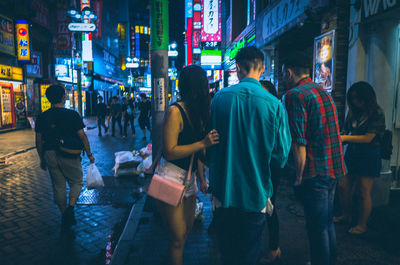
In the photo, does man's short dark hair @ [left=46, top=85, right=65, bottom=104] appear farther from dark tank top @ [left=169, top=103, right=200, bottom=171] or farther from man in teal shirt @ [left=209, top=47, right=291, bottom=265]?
man in teal shirt @ [left=209, top=47, right=291, bottom=265]

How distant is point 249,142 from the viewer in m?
2.00

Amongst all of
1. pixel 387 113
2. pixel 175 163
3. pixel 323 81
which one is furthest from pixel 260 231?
pixel 323 81

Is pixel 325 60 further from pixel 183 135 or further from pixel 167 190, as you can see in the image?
pixel 167 190

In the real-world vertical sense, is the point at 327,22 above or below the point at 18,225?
above

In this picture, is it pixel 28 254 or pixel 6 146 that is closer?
pixel 28 254

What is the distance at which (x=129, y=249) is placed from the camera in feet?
11.8

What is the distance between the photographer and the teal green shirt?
78.7 inches

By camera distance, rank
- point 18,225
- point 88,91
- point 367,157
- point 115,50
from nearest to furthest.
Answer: point 367,157 < point 18,225 < point 88,91 < point 115,50

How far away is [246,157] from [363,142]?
2.37 meters

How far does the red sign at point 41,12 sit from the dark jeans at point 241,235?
74.0 feet

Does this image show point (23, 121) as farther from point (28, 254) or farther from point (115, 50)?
point (115, 50)

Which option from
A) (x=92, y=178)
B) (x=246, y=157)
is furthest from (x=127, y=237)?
(x=246, y=157)

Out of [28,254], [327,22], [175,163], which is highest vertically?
[327,22]

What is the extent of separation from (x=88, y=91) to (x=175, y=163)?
126 feet
